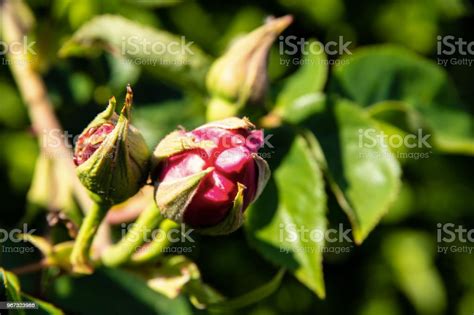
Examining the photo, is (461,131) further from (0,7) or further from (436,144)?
(0,7)

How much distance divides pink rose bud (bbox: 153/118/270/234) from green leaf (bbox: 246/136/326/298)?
0.86ft

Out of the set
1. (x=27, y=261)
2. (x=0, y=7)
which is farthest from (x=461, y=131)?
(x=0, y=7)

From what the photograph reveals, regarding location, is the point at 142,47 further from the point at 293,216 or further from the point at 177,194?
the point at 177,194

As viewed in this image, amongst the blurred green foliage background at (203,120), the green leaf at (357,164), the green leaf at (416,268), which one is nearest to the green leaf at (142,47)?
the blurred green foliage background at (203,120)

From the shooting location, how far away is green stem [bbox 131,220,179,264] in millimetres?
1339

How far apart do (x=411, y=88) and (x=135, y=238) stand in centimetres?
78

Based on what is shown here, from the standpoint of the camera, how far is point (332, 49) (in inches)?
97.1

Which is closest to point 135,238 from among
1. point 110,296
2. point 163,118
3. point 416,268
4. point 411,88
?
point 110,296

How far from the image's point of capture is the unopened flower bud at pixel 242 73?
1.50 m

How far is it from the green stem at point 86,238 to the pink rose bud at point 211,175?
0.15m

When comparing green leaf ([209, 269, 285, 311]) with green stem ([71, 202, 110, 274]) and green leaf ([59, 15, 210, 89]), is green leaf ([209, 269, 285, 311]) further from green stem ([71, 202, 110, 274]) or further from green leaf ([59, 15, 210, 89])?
green leaf ([59, 15, 210, 89])

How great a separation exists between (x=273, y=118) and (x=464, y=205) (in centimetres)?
140

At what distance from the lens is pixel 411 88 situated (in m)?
1.85

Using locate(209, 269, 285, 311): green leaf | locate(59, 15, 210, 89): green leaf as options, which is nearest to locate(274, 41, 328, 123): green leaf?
locate(59, 15, 210, 89): green leaf
